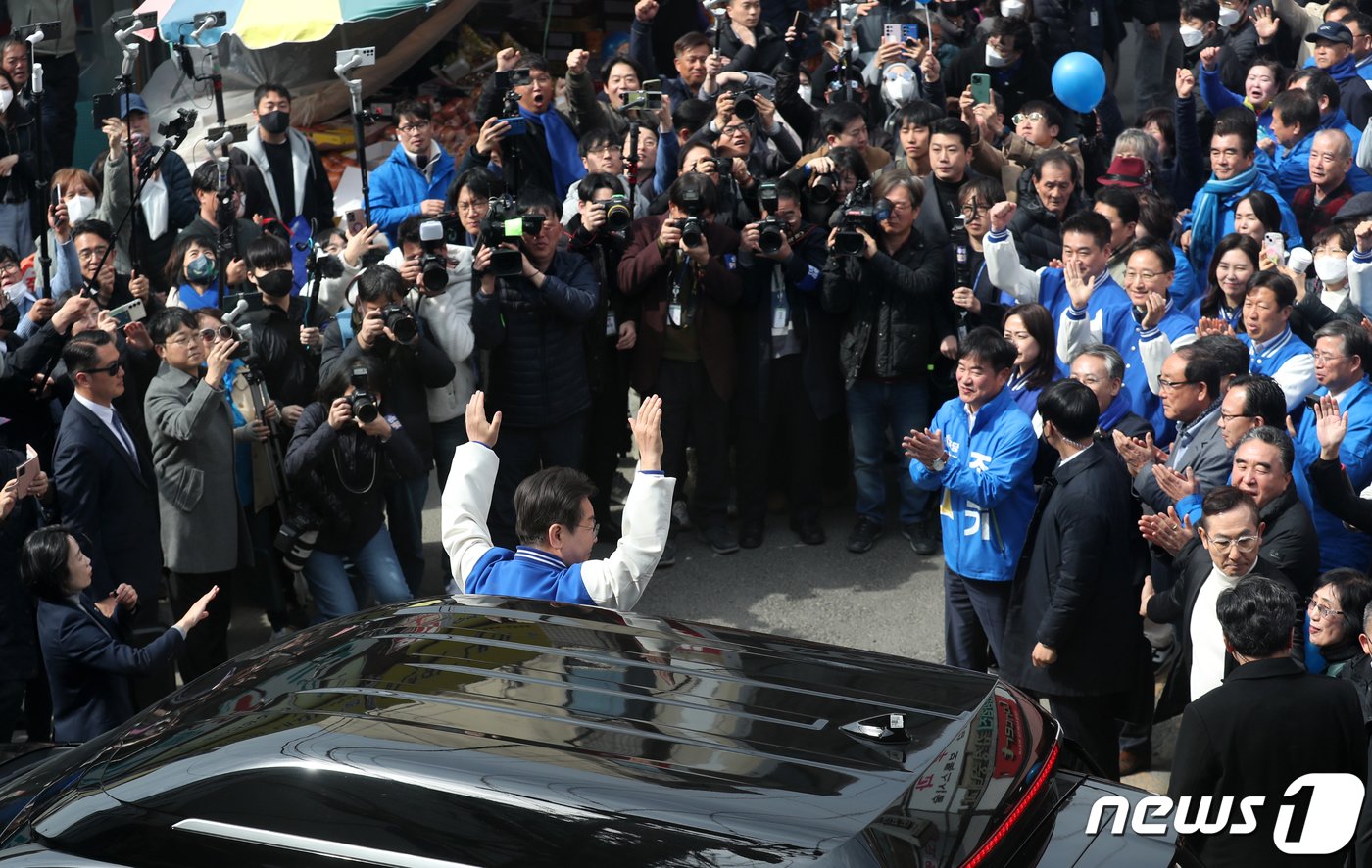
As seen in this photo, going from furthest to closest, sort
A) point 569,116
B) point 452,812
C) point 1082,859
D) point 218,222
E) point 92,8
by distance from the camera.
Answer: point 92,8, point 569,116, point 218,222, point 1082,859, point 452,812

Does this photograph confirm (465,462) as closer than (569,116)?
Yes

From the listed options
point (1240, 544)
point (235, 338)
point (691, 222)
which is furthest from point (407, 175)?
point (1240, 544)

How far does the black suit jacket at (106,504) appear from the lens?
6.46 m

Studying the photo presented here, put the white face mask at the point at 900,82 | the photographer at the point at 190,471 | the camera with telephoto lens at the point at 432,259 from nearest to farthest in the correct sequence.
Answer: the photographer at the point at 190,471 → the camera with telephoto lens at the point at 432,259 → the white face mask at the point at 900,82

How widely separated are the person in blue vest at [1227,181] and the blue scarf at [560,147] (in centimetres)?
379

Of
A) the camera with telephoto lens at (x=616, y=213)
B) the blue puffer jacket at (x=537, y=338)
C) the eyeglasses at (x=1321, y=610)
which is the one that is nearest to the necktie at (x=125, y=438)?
the blue puffer jacket at (x=537, y=338)

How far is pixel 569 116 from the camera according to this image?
378 inches

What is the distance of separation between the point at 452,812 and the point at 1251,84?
9062 millimetres

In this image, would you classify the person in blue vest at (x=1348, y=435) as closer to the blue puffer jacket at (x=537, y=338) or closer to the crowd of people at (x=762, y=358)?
the crowd of people at (x=762, y=358)

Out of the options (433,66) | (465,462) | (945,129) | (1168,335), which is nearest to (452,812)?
(465,462)

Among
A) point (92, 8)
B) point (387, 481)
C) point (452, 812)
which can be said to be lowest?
point (387, 481)

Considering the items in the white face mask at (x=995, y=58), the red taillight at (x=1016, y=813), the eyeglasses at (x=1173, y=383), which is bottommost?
the eyeglasses at (x=1173, y=383)

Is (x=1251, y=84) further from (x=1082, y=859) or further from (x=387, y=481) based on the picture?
(x=1082, y=859)

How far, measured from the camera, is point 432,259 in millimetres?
7316
